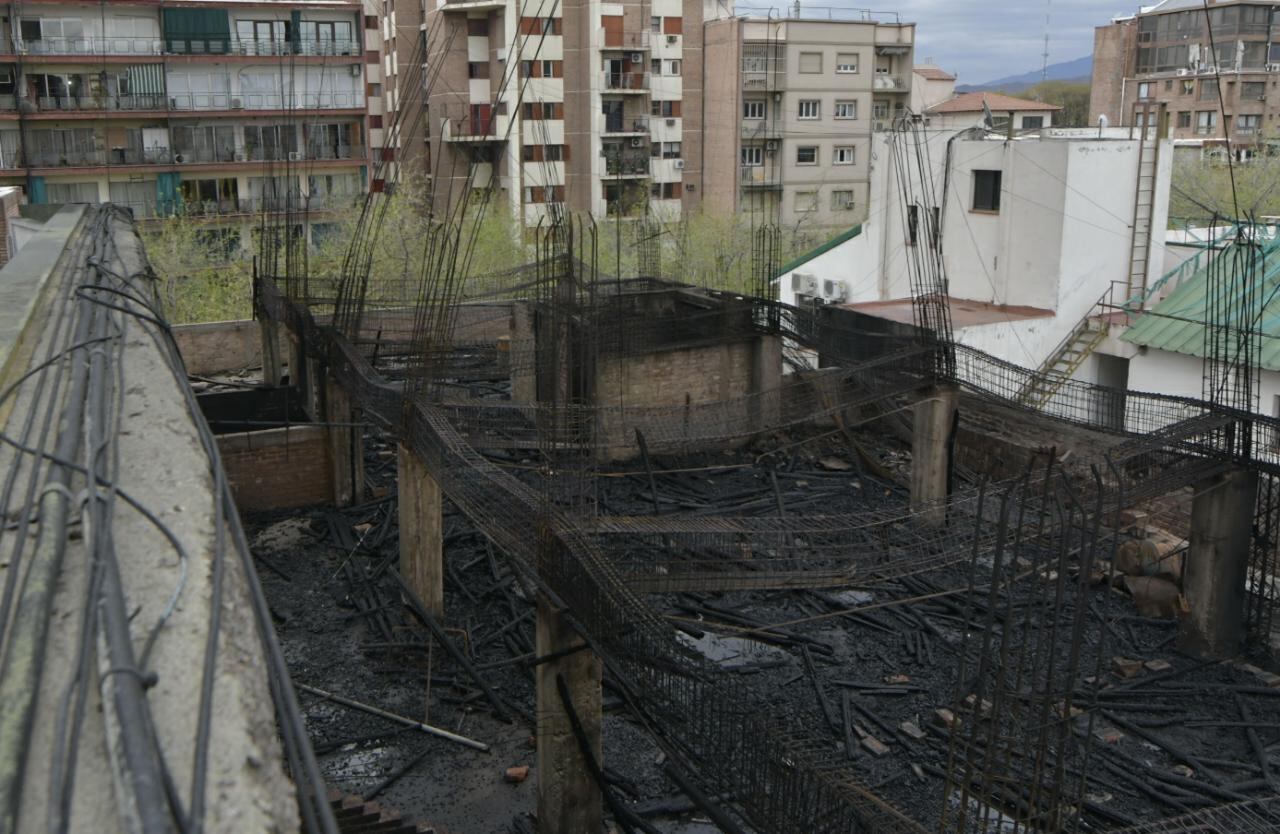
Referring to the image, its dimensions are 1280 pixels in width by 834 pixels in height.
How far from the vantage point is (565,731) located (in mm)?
8172

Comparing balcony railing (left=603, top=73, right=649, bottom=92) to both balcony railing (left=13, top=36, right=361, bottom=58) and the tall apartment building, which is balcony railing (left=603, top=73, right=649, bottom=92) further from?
the tall apartment building

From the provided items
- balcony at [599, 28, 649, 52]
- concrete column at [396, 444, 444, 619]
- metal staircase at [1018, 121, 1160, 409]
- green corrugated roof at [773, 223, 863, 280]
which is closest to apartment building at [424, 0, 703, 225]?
balcony at [599, 28, 649, 52]

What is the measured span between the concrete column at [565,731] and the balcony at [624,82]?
103 feet

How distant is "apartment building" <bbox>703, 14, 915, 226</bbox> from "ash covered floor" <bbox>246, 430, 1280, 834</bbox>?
2897 centimetres

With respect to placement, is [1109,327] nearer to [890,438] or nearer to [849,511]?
[890,438]

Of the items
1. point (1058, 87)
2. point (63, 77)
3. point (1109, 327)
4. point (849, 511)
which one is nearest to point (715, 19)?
point (63, 77)

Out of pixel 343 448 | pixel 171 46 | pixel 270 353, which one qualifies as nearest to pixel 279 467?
pixel 343 448

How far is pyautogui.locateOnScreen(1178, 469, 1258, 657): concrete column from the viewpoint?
1110 centimetres

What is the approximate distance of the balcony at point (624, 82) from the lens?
37.4 metres

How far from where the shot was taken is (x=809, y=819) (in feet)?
19.7

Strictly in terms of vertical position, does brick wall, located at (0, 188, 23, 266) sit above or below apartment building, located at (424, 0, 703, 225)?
below

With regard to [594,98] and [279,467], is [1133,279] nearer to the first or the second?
[279,467]

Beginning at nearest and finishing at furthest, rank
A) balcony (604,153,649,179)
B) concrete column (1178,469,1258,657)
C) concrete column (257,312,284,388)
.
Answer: concrete column (1178,469,1258,657) < concrete column (257,312,284,388) < balcony (604,153,649,179)

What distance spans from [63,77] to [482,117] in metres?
11.9
